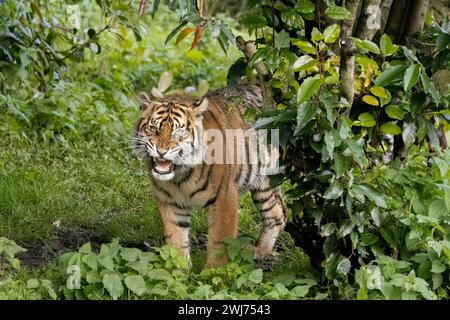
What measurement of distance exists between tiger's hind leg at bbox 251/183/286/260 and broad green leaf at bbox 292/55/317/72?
2.12 m

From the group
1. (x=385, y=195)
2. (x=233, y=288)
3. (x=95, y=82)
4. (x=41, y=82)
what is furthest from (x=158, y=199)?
(x=95, y=82)

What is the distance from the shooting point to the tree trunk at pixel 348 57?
4.42 m

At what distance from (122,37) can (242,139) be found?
1.46m

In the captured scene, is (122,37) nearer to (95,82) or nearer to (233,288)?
(95,82)

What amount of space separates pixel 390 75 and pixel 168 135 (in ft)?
5.25

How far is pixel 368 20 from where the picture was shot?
465 cm

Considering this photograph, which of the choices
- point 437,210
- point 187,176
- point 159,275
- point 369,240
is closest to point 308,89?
point 369,240

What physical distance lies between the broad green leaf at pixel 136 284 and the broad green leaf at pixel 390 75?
59.0 inches

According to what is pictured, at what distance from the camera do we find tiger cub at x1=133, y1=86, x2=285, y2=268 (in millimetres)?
5434

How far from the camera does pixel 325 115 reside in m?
4.30

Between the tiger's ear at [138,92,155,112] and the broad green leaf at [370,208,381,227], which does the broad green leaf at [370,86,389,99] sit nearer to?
the broad green leaf at [370,208,381,227]

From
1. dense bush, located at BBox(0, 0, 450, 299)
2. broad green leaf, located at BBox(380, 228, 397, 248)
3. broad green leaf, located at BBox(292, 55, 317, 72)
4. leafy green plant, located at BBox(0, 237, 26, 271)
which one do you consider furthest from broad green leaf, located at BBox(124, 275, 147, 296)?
broad green leaf, located at BBox(292, 55, 317, 72)

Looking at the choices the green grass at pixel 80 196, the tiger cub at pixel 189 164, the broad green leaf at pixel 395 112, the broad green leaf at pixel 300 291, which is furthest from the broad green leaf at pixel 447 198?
the green grass at pixel 80 196

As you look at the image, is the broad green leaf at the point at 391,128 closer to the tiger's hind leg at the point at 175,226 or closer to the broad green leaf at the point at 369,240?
the broad green leaf at the point at 369,240
